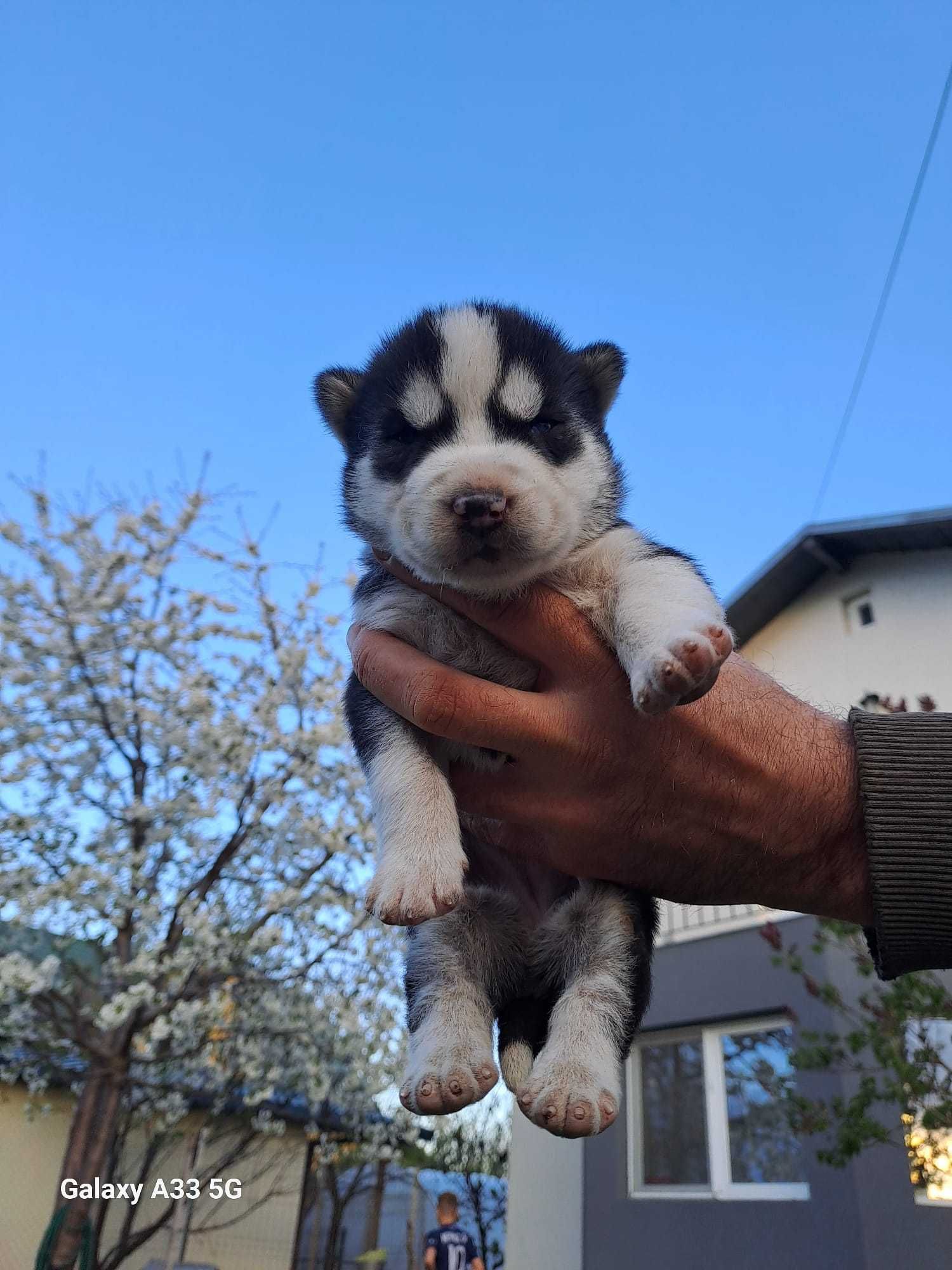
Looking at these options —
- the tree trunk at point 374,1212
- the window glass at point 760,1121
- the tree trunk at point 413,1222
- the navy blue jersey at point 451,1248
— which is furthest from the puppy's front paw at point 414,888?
the tree trunk at point 413,1222

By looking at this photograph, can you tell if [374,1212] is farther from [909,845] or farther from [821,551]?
[909,845]

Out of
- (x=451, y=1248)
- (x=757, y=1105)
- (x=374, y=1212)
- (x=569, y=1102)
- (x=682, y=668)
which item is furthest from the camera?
(x=374, y=1212)

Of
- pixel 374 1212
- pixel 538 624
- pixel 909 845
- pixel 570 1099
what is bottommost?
pixel 374 1212

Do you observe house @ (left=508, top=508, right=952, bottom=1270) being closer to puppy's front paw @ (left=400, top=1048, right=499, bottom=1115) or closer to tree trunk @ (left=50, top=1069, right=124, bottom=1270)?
puppy's front paw @ (left=400, top=1048, right=499, bottom=1115)

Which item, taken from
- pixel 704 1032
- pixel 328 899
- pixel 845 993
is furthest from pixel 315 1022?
pixel 845 993

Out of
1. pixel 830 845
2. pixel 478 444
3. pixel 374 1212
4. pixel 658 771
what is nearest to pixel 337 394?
pixel 478 444

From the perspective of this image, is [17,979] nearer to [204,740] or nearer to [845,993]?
[204,740]

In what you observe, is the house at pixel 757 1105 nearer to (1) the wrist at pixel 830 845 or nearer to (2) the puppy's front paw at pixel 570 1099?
(1) the wrist at pixel 830 845
